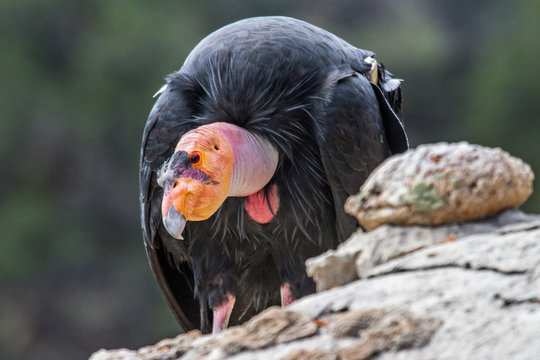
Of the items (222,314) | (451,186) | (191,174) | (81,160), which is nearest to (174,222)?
(191,174)

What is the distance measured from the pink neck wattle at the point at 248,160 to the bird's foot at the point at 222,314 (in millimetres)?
565

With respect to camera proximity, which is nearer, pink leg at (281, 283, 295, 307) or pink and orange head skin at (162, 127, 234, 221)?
pink and orange head skin at (162, 127, 234, 221)

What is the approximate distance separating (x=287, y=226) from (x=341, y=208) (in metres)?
0.35

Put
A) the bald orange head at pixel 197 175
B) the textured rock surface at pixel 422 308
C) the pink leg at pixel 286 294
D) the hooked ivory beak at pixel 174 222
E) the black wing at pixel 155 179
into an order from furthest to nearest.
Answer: the pink leg at pixel 286 294 < the black wing at pixel 155 179 < the bald orange head at pixel 197 175 < the hooked ivory beak at pixel 174 222 < the textured rock surface at pixel 422 308

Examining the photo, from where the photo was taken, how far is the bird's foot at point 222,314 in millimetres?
3996

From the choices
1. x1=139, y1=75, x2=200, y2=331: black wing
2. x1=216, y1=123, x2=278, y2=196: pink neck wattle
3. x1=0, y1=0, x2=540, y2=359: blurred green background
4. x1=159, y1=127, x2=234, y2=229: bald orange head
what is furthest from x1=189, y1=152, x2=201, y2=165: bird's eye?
x1=0, y1=0, x2=540, y2=359: blurred green background

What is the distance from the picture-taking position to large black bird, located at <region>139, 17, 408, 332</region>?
11.7 ft

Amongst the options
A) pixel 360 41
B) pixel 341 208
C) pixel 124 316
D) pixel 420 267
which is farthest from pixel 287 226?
pixel 360 41

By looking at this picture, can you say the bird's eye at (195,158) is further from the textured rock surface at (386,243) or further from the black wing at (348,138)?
the textured rock surface at (386,243)

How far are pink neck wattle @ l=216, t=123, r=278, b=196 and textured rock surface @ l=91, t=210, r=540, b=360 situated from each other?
1464 mm

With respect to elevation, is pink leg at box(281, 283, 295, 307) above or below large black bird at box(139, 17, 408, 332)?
below

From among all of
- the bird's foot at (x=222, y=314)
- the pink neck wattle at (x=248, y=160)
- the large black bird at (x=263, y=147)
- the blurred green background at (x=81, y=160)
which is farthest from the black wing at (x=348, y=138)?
the blurred green background at (x=81, y=160)

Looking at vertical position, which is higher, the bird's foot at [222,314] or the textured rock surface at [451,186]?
the textured rock surface at [451,186]

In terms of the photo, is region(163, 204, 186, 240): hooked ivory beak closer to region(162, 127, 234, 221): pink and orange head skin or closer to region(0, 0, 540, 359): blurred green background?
region(162, 127, 234, 221): pink and orange head skin
